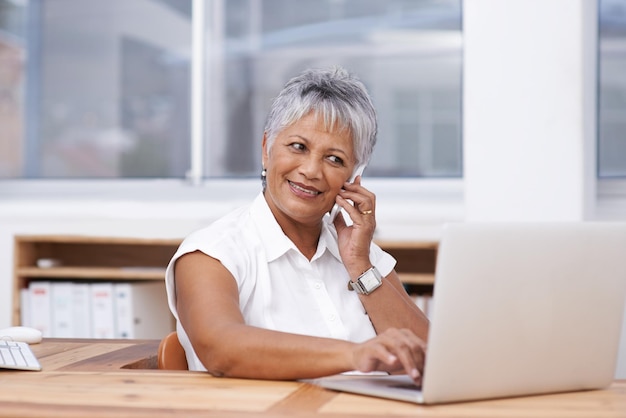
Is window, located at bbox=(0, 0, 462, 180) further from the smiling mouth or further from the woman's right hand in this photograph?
the woman's right hand

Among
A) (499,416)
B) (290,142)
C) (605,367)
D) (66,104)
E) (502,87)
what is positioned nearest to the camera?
(499,416)

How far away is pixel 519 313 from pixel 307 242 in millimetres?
878

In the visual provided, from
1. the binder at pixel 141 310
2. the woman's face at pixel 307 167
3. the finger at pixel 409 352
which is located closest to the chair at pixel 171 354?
the woman's face at pixel 307 167

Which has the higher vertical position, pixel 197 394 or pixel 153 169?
pixel 153 169

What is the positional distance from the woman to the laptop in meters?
0.45

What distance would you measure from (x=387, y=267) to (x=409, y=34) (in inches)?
122

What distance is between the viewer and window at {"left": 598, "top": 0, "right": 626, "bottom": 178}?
12.8ft

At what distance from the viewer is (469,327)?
1.46 metres

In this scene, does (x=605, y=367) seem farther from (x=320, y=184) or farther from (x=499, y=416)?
(x=320, y=184)

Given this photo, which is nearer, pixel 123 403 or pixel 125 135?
pixel 123 403

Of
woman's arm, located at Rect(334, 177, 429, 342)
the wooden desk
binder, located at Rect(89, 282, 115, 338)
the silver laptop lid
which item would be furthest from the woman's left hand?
binder, located at Rect(89, 282, 115, 338)

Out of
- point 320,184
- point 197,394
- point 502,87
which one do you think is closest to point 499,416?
point 197,394

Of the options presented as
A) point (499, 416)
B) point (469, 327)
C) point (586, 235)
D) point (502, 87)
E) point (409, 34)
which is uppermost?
point (409, 34)

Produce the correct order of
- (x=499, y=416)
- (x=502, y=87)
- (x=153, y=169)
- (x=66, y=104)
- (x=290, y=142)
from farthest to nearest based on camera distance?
(x=66, y=104) < (x=153, y=169) < (x=502, y=87) < (x=290, y=142) < (x=499, y=416)
